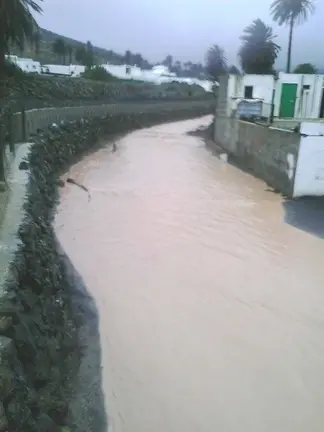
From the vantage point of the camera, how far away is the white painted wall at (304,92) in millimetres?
24719

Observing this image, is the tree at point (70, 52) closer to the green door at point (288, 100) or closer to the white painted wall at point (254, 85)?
the white painted wall at point (254, 85)

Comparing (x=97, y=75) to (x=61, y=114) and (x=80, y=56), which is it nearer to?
(x=61, y=114)

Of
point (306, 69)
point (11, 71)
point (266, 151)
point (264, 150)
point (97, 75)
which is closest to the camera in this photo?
point (266, 151)

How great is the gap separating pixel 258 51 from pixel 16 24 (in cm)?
2769

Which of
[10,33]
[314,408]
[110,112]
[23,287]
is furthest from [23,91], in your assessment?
[314,408]

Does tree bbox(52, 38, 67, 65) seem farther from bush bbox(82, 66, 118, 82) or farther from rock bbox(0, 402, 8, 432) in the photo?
rock bbox(0, 402, 8, 432)

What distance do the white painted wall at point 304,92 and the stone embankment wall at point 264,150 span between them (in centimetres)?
291

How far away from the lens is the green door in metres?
24.9

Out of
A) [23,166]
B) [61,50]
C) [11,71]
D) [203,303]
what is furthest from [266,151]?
[61,50]

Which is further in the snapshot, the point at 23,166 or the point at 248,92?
the point at 248,92

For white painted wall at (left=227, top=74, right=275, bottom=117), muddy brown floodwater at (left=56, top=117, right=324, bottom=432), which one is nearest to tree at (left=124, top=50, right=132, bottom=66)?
white painted wall at (left=227, top=74, right=275, bottom=117)

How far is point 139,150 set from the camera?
2558 centimetres

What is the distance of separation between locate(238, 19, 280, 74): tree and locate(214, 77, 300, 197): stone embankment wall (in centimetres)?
1672

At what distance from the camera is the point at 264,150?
17297 millimetres
